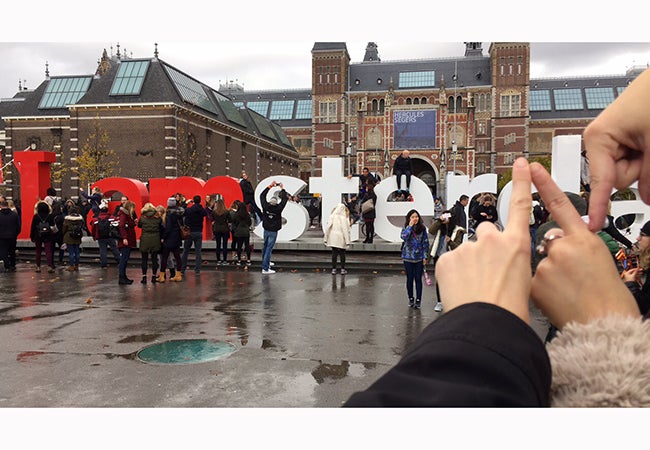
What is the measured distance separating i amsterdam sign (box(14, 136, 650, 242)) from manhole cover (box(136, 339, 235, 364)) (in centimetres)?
768

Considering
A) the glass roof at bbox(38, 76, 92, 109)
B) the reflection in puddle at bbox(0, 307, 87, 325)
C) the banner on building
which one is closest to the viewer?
the reflection in puddle at bbox(0, 307, 87, 325)

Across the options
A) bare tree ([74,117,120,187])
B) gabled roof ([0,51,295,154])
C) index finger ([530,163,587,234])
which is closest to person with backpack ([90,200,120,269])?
index finger ([530,163,587,234])

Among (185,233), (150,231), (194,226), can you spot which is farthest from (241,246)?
(150,231)

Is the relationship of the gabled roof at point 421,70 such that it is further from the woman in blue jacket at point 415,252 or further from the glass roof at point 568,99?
the woman in blue jacket at point 415,252

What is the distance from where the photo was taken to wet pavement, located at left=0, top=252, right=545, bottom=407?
448 cm

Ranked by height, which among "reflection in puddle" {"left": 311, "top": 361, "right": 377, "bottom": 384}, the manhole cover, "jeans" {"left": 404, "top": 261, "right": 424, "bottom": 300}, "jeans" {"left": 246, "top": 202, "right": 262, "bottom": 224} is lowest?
"reflection in puddle" {"left": 311, "top": 361, "right": 377, "bottom": 384}

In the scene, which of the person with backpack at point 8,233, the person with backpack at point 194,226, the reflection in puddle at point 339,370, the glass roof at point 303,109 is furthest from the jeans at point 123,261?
the glass roof at point 303,109

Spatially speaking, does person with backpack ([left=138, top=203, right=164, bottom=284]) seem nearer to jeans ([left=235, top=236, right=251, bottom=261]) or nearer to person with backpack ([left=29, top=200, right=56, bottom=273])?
jeans ([left=235, top=236, right=251, bottom=261])

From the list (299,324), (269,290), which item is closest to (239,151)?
(269,290)

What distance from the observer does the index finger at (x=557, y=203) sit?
90cm

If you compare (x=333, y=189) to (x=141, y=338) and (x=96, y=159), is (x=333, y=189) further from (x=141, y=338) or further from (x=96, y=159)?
(x=96, y=159)

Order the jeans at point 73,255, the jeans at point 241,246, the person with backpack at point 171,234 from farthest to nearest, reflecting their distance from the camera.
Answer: the jeans at point 241,246 < the jeans at point 73,255 < the person with backpack at point 171,234

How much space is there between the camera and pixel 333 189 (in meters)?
14.2

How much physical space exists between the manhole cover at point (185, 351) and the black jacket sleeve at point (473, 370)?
4.94 meters
